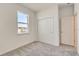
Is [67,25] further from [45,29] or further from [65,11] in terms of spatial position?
[45,29]

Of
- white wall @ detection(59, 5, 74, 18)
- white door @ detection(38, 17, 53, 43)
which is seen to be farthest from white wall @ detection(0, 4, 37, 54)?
white wall @ detection(59, 5, 74, 18)

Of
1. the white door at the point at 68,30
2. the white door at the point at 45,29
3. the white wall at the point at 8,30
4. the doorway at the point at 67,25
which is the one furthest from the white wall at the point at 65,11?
the white wall at the point at 8,30

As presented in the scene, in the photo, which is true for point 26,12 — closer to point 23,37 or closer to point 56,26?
point 23,37

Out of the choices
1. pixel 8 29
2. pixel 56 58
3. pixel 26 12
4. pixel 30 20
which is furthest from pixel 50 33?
pixel 56 58

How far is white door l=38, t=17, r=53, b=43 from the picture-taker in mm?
4445

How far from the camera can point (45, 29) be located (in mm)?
4648

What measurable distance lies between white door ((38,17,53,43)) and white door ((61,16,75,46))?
2.00 feet

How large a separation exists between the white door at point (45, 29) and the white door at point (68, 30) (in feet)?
2.00

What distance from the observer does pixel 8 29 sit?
2.97 m

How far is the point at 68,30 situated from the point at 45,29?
114 cm

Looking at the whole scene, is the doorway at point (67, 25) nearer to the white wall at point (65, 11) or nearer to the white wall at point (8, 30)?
the white wall at point (65, 11)

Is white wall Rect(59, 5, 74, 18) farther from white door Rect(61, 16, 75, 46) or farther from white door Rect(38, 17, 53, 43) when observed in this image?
white door Rect(38, 17, 53, 43)

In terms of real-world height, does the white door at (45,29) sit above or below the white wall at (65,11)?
below

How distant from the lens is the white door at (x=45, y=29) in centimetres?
445
